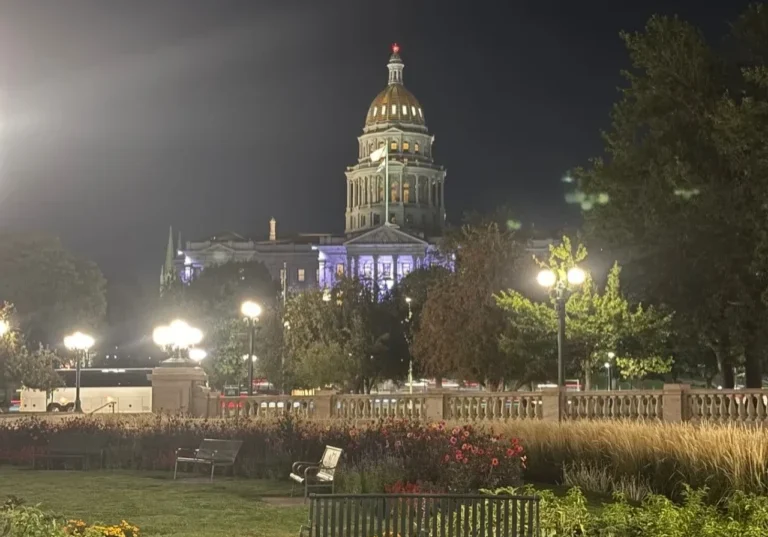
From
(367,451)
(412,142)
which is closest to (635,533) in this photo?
(367,451)

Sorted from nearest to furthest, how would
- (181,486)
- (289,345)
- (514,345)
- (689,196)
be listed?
(181,486)
(689,196)
(514,345)
(289,345)

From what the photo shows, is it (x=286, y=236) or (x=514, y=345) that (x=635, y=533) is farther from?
(x=286, y=236)

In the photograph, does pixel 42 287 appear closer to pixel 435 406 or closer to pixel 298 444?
pixel 435 406

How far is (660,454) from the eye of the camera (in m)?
17.5

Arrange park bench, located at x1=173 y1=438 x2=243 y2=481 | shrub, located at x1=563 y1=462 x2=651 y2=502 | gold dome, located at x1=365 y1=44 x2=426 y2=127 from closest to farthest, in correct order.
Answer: shrub, located at x1=563 y1=462 x2=651 y2=502, park bench, located at x1=173 y1=438 x2=243 y2=481, gold dome, located at x1=365 y1=44 x2=426 y2=127

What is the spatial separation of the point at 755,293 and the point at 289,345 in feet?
107

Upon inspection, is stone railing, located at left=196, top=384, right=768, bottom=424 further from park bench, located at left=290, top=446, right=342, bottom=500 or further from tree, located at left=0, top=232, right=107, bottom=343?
tree, located at left=0, top=232, right=107, bottom=343

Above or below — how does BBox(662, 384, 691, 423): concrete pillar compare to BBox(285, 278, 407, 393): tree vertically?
below

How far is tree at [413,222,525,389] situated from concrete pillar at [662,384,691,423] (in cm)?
2671

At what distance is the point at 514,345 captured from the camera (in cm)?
4372

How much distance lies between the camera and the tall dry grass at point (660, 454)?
16047 mm

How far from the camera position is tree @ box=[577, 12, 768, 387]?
36.6m

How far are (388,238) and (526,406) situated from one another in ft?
429

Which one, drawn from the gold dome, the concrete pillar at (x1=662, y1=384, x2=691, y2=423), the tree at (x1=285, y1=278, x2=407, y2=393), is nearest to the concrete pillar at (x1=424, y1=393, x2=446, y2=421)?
the concrete pillar at (x1=662, y1=384, x2=691, y2=423)
